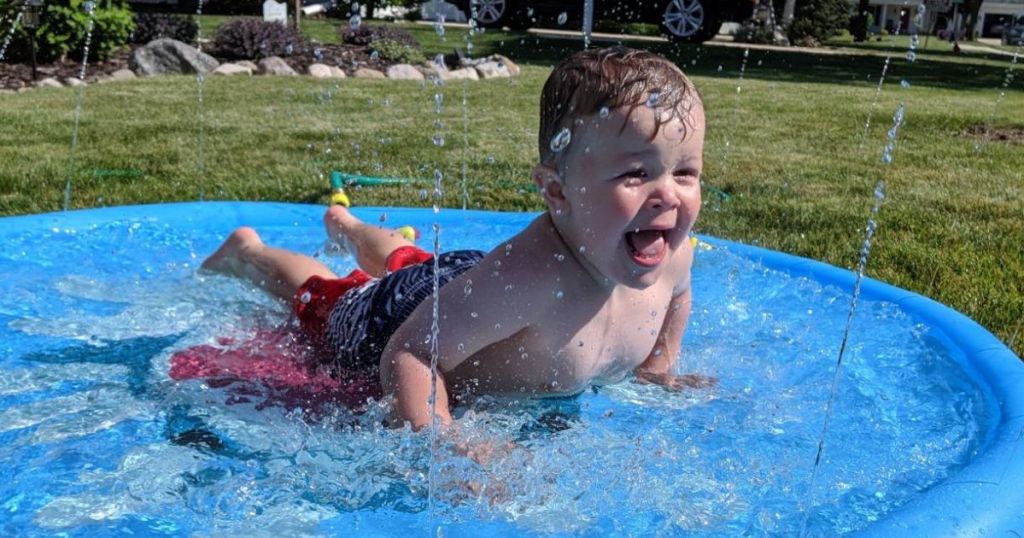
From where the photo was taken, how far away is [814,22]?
80.7 ft

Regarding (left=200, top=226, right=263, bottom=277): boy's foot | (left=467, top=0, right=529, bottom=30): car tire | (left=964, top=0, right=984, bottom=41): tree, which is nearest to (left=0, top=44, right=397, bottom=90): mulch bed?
(left=467, top=0, right=529, bottom=30): car tire

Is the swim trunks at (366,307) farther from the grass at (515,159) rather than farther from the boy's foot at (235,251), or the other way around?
the grass at (515,159)

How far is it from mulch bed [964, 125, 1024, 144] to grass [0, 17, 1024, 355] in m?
0.11

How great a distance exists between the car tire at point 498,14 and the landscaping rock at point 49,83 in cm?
779

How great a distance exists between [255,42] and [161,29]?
6.94 feet

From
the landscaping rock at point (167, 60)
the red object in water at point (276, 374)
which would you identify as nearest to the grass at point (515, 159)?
the landscaping rock at point (167, 60)

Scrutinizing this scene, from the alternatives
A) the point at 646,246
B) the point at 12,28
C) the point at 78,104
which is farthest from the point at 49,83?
the point at 646,246

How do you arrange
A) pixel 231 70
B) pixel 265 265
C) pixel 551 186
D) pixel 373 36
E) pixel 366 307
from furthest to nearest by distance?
pixel 373 36 → pixel 231 70 → pixel 265 265 → pixel 366 307 → pixel 551 186

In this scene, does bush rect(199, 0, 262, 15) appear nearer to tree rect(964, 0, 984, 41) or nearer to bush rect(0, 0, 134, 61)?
bush rect(0, 0, 134, 61)

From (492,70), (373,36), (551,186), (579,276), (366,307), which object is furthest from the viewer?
(373,36)

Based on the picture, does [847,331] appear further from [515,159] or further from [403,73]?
[403,73]

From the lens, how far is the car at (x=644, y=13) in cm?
1645

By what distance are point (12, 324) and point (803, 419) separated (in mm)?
2301

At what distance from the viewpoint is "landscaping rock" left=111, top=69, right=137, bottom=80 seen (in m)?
10.4
